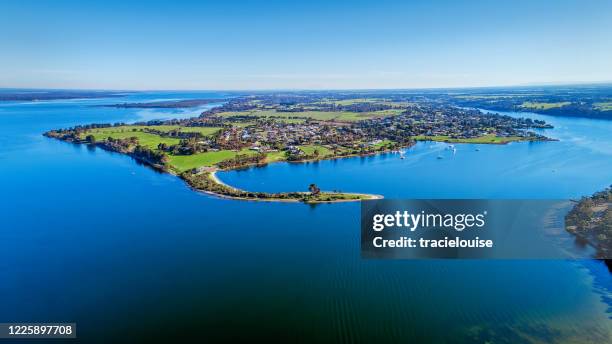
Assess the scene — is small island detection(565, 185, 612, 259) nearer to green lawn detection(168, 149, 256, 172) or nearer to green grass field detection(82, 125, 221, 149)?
green lawn detection(168, 149, 256, 172)

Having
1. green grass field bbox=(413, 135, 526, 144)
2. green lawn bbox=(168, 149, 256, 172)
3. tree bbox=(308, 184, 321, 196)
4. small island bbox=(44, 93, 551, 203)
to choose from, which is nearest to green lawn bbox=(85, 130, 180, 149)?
small island bbox=(44, 93, 551, 203)

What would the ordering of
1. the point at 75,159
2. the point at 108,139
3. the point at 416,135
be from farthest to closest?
the point at 416,135, the point at 108,139, the point at 75,159

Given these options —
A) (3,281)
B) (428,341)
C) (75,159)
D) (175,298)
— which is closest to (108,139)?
(75,159)

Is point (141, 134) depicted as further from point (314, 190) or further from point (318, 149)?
point (314, 190)

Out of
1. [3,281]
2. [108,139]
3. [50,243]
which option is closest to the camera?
[3,281]

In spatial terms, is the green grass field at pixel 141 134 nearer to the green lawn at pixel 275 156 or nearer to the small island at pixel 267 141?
the small island at pixel 267 141

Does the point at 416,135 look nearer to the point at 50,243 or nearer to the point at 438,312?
the point at 438,312
